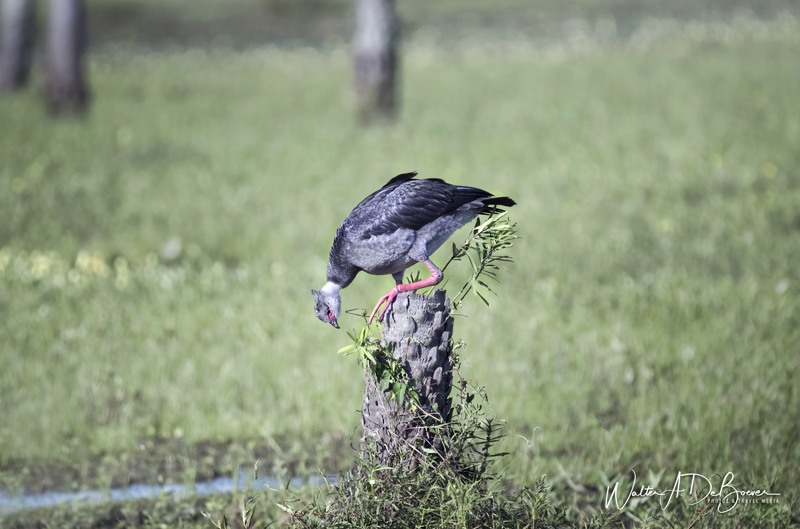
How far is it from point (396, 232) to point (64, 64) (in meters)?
15.3

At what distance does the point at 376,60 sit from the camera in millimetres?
15820

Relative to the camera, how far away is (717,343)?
6.88 metres

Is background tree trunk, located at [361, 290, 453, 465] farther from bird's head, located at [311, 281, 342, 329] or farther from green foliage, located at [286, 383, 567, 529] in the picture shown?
bird's head, located at [311, 281, 342, 329]

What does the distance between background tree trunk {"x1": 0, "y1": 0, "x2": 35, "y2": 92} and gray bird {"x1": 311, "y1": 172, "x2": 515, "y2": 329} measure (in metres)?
18.2

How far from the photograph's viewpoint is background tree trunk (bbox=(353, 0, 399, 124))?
15703mm

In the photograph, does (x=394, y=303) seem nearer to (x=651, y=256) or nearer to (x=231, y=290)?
(x=231, y=290)

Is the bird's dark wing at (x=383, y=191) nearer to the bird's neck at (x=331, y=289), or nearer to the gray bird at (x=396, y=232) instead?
the gray bird at (x=396, y=232)

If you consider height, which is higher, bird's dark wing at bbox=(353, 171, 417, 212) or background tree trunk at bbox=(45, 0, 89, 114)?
background tree trunk at bbox=(45, 0, 89, 114)

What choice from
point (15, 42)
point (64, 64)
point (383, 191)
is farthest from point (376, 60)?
point (383, 191)

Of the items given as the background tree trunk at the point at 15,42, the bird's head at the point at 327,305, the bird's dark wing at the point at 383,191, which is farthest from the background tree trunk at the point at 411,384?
the background tree trunk at the point at 15,42

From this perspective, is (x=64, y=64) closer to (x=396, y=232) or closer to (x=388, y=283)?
(x=388, y=283)

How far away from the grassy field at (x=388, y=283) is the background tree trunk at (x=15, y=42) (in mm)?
2437

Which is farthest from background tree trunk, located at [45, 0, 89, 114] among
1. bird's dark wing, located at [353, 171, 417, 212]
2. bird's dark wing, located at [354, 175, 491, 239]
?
bird's dark wing, located at [354, 175, 491, 239]

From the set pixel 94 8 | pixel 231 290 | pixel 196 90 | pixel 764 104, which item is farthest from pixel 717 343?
pixel 94 8
